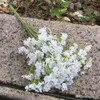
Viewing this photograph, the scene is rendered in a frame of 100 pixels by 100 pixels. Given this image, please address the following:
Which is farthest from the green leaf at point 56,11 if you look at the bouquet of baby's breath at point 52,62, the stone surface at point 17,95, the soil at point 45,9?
the stone surface at point 17,95

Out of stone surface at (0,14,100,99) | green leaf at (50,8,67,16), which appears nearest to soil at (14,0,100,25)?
green leaf at (50,8,67,16)

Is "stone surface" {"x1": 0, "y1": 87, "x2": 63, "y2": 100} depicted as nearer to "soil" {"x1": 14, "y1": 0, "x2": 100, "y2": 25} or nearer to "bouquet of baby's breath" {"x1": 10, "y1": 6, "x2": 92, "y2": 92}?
"bouquet of baby's breath" {"x1": 10, "y1": 6, "x2": 92, "y2": 92}

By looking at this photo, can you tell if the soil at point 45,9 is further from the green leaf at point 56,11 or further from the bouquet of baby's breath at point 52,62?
the bouquet of baby's breath at point 52,62

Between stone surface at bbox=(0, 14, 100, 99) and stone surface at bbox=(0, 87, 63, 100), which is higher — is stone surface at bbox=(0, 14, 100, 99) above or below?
above

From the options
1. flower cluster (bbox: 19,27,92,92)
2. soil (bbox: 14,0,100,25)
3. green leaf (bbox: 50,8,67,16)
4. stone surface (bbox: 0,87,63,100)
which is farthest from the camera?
soil (bbox: 14,0,100,25)

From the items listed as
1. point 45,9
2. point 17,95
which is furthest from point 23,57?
point 45,9

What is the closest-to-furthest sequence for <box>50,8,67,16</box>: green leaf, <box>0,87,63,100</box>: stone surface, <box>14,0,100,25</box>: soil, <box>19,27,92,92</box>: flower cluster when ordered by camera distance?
<box>19,27,92,92</box>: flower cluster
<box>0,87,63,100</box>: stone surface
<box>50,8,67,16</box>: green leaf
<box>14,0,100,25</box>: soil
